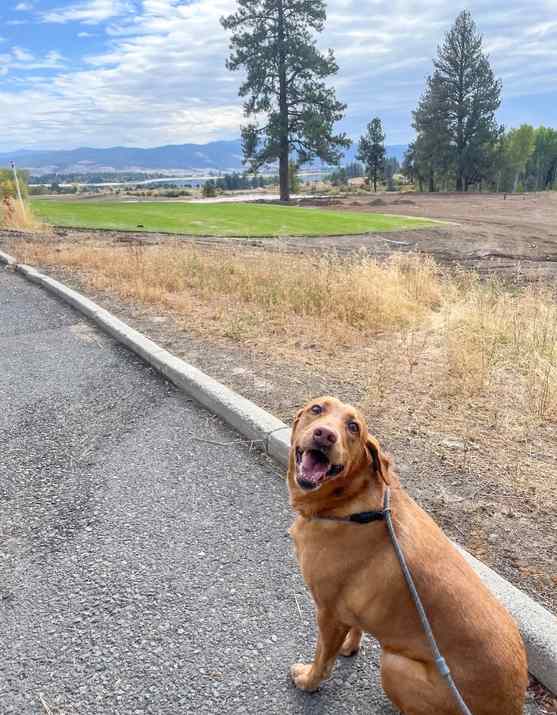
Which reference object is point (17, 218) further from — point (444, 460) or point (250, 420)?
point (444, 460)

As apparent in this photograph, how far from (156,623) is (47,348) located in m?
4.82

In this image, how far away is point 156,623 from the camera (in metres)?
2.57

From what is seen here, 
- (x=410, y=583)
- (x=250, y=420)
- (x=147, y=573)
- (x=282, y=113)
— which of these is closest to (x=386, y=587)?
(x=410, y=583)

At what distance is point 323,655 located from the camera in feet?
7.18

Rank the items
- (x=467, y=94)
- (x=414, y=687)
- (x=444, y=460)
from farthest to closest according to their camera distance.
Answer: (x=467, y=94) < (x=444, y=460) < (x=414, y=687)

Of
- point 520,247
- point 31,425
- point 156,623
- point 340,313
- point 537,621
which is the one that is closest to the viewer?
point 537,621

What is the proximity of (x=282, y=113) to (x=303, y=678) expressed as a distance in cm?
4031

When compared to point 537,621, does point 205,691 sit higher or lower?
lower

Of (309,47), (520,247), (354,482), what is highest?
(309,47)

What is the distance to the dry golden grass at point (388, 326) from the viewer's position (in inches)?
178

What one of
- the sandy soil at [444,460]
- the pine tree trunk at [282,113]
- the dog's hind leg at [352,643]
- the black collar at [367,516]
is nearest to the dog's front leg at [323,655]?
the dog's hind leg at [352,643]

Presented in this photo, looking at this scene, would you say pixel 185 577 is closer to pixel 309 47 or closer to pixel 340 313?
pixel 340 313

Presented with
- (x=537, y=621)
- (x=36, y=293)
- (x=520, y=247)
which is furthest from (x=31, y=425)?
(x=520, y=247)

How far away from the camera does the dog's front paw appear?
2.25 metres
